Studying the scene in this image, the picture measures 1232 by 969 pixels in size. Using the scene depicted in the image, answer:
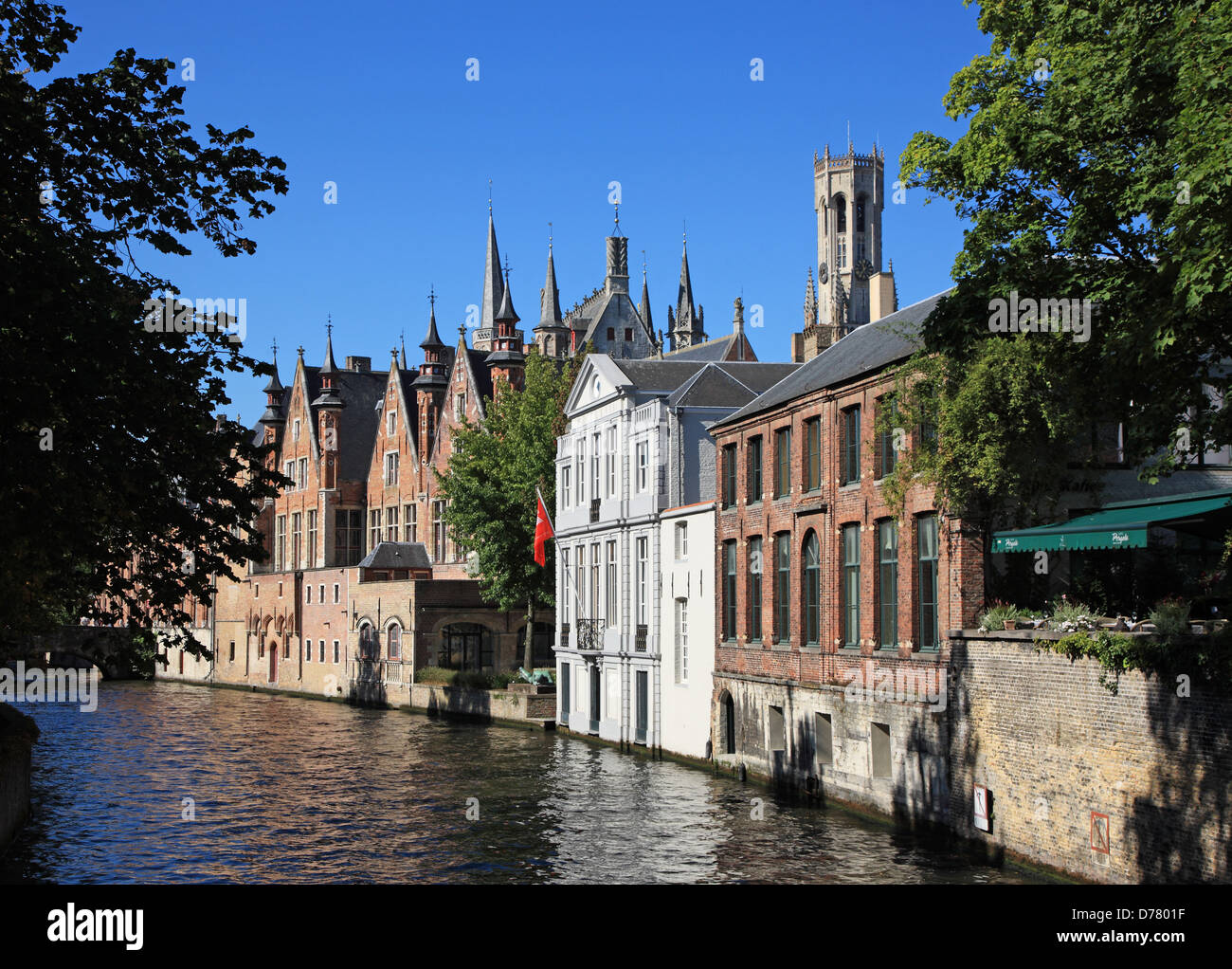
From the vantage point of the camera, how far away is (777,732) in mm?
34125

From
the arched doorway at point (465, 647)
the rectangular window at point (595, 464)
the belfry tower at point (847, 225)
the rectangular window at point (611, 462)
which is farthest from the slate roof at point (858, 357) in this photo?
the belfry tower at point (847, 225)

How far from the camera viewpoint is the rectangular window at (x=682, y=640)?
133ft

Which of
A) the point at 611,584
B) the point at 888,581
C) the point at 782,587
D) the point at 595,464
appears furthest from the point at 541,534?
the point at 888,581

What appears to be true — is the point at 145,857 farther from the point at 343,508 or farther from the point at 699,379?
the point at 343,508

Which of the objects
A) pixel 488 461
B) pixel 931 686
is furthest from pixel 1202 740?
pixel 488 461

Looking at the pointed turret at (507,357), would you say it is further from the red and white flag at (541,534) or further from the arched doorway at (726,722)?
the arched doorway at (726,722)

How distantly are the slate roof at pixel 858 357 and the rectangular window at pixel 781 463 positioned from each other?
2.43 feet

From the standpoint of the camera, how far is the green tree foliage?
14984mm

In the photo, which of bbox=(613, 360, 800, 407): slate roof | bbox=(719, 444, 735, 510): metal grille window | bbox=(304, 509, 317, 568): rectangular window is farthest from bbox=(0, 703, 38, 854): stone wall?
bbox=(304, 509, 317, 568): rectangular window

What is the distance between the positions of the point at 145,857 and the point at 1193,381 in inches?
790

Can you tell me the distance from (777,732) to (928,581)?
8205 millimetres

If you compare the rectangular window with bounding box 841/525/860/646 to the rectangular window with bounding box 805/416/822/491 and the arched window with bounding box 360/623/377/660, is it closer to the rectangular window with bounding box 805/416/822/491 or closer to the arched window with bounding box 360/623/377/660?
the rectangular window with bounding box 805/416/822/491

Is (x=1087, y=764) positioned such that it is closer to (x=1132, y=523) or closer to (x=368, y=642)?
(x=1132, y=523)

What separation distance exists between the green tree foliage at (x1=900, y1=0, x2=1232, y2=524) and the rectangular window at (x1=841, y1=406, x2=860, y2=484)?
336 inches
